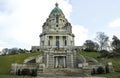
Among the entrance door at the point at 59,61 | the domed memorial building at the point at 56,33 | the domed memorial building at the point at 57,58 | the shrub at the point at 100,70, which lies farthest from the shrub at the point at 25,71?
the domed memorial building at the point at 56,33

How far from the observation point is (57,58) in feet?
178

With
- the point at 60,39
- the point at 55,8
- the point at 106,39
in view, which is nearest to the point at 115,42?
the point at 106,39

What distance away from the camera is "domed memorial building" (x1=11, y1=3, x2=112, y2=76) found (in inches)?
1628

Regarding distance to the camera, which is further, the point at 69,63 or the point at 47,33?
the point at 47,33

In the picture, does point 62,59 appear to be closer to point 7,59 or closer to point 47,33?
point 7,59

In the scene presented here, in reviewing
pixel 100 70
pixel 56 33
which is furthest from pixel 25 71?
pixel 56 33

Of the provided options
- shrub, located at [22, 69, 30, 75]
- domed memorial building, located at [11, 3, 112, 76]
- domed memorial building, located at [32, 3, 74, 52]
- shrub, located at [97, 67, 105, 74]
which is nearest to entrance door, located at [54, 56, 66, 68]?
domed memorial building, located at [11, 3, 112, 76]

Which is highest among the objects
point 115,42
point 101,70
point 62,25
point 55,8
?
point 55,8

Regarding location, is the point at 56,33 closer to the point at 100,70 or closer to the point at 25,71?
the point at 100,70

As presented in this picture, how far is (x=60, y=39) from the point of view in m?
82.6

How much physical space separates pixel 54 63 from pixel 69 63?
3.42 meters

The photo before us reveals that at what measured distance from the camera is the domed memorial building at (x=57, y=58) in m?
41.3

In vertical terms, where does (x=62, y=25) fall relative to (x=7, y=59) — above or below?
above

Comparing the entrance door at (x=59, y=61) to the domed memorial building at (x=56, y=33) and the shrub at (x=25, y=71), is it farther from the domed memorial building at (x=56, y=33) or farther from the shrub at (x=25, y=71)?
the domed memorial building at (x=56, y=33)
